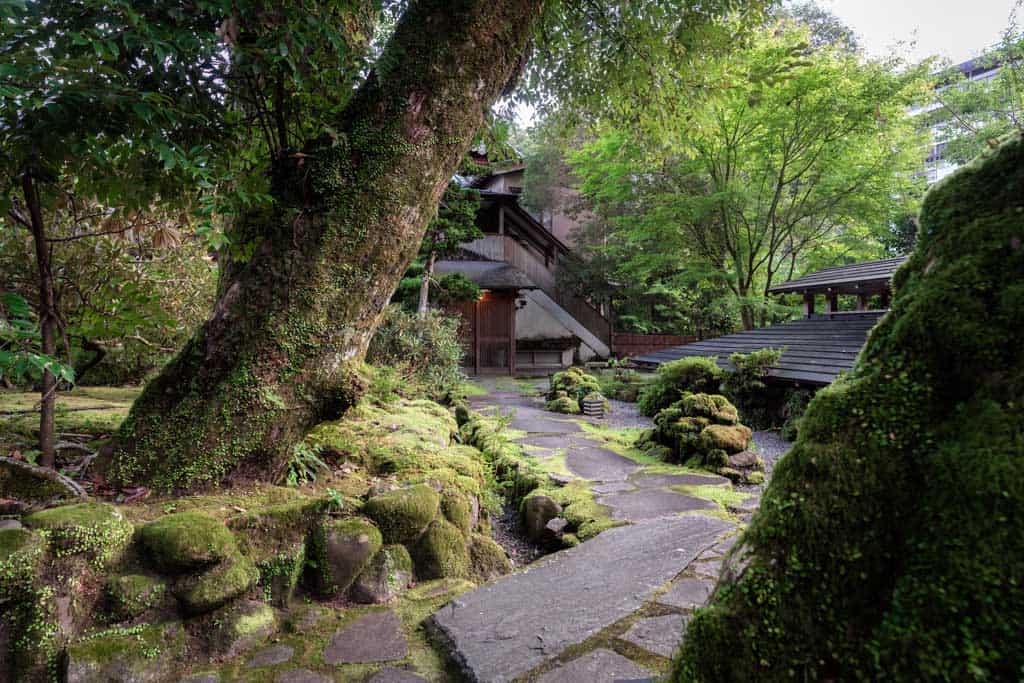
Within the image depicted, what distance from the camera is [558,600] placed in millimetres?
2250

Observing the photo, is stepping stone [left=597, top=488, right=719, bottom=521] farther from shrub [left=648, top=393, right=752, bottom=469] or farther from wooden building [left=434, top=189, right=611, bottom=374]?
wooden building [left=434, top=189, right=611, bottom=374]

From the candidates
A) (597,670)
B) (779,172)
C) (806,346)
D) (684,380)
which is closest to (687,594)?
(597,670)

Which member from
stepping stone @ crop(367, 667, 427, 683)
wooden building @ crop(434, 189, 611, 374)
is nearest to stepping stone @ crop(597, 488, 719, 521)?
stepping stone @ crop(367, 667, 427, 683)

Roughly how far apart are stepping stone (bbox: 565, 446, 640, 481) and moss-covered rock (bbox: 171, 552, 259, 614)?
323cm

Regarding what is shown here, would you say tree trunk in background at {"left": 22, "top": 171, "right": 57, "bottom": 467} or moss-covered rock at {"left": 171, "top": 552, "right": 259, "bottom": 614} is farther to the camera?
tree trunk in background at {"left": 22, "top": 171, "right": 57, "bottom": 467}

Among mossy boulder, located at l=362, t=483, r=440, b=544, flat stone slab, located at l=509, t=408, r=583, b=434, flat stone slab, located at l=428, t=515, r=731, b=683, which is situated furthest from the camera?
flat stone slab, located at l=509, t=408, r=583, b=434

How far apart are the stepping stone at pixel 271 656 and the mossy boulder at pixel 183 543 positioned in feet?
1.27

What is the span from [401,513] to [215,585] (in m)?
0.83

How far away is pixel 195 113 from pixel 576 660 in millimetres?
2695

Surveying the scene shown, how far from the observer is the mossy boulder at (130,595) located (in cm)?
182

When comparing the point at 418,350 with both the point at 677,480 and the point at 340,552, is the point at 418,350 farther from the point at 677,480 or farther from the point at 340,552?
the point at 340,552

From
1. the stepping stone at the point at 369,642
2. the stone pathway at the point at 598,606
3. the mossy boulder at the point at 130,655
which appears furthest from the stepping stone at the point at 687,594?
the mossy boulder at the point at 130,655

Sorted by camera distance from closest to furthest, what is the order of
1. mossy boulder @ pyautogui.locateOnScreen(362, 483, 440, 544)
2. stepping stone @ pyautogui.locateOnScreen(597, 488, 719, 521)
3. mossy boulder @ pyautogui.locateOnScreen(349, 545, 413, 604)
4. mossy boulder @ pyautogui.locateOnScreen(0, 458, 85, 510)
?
1. mossy boulder @ pyautogui.locateOnScreen(0, 458, 85, 510)
2. mossy boulder @ pyautogui.locateOnScreen(349, 545, 413, 604)
3. mossy boulder @ pyautogui.locateOnScreen(362, 483, 440, 544)
4. stepping stone @ pyautogui.locateOnScreen(597, 488, 719, 521)

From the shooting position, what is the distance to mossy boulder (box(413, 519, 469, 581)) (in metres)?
2.61
